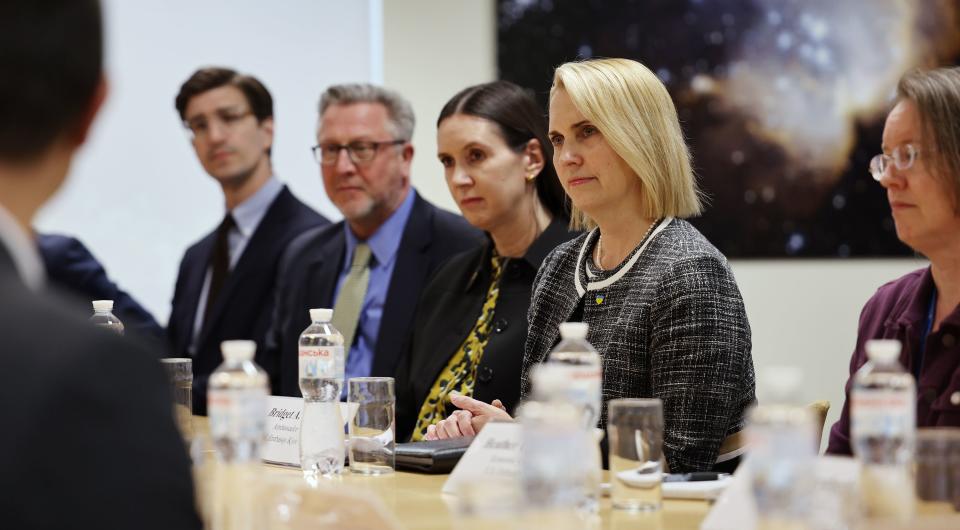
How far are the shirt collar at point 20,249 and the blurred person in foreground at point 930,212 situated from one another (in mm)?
1619

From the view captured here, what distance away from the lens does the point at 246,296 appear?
181 inches

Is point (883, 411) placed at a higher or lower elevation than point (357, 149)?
lower

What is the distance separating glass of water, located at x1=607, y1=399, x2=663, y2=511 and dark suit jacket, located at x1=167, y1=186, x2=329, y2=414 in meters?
2.60

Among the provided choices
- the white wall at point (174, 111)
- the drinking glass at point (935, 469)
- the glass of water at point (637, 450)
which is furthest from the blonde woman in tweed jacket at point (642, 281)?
the white wall at point (174, 111)

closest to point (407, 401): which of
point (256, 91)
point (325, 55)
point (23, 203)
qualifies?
point (256, 91)

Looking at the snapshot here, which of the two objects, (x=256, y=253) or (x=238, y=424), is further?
(x=256, y=253)

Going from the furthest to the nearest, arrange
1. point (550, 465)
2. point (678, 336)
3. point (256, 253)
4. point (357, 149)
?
point (256, 253)
point (357, 149)
point (678, 336)
point (550, 465)

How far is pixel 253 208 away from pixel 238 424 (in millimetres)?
3427

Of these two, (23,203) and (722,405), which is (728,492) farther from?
(23,203)

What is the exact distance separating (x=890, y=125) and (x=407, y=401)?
1775 mm

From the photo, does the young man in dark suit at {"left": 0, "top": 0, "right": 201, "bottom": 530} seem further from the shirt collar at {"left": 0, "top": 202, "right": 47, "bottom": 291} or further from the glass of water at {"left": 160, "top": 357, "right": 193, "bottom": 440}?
the glass of water at {"left": 160, "top": 357, "right": 193, "bottom": 440}

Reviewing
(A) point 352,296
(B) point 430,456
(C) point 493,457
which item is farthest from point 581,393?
(A) point 352,296

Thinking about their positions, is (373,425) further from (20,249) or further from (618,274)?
(20,249)

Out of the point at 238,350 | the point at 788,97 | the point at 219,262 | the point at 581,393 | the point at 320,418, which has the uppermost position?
the point at 788,97
